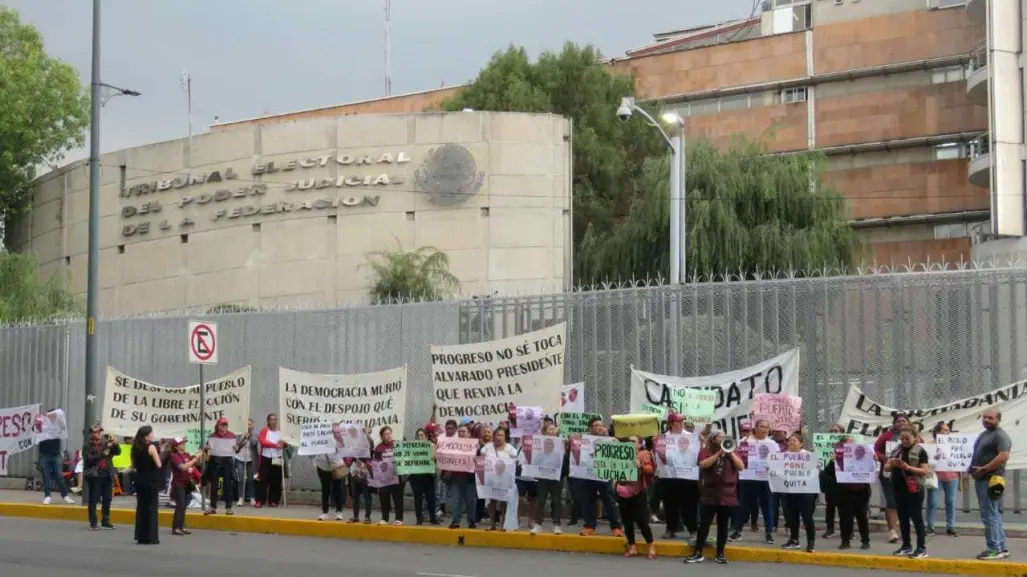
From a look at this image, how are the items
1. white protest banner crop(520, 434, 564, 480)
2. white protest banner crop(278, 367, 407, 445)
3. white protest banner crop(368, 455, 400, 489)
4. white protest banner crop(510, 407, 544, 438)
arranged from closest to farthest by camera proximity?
white protest banner crop(520, 434, 564, 480) < white protest banner crop(510, 407, 544, 438) < white protest banner crop(368, 455, 400, 489) < white protest banner crop(278, 367, 407, 445)

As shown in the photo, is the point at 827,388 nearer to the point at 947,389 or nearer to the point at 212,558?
the point at 947,389

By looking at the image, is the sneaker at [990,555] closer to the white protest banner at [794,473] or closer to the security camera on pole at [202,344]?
the white protest banner at [794,473]

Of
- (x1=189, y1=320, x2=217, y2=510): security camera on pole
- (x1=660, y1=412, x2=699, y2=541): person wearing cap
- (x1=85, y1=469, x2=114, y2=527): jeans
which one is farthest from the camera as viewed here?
(x1=189, y1=320, x2=217, y2=510): security camera on pole

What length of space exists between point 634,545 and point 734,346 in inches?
146

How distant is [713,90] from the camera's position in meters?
64.5

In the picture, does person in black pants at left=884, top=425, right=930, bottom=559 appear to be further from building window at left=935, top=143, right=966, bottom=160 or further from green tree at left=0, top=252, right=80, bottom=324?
building window at left=935, top=143, right=966, bottom=160

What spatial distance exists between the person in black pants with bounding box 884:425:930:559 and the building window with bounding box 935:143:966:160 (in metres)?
45.5

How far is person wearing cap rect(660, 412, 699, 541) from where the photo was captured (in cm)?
1797

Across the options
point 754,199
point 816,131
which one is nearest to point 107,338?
point 754,199

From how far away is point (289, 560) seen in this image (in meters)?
16.8

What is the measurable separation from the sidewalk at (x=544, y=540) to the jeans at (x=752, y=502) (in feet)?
0.76

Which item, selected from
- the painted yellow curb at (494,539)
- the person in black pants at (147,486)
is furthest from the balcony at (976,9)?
the person in black pants at (147,486)

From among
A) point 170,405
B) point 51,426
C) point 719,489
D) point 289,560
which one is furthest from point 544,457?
point 51,426

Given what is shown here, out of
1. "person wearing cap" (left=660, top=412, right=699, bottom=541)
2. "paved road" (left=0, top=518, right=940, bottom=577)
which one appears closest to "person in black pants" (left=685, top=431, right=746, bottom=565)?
"paved road" (left=0, top=518, right=940, bottom=577)
